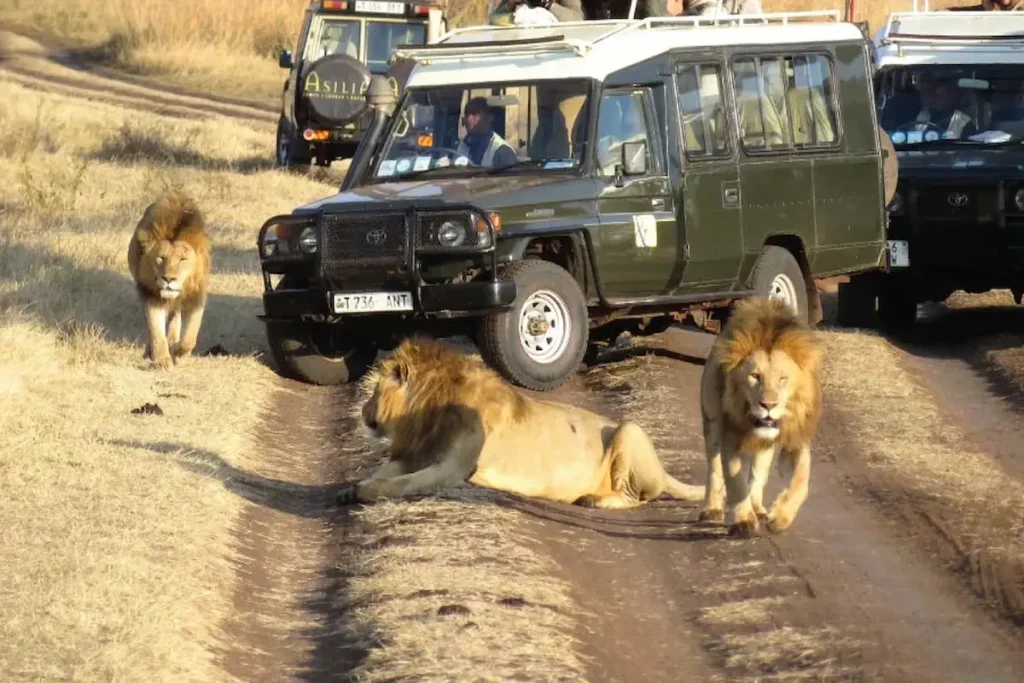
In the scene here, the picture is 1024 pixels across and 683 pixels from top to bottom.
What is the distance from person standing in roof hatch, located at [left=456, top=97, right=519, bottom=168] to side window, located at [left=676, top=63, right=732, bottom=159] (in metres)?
1.21

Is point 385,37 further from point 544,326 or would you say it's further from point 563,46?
point 544,326

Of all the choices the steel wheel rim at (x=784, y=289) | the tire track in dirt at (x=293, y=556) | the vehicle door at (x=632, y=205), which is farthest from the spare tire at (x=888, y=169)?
the tire track in dirt at (x=293, y=556)

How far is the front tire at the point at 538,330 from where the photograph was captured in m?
11.2

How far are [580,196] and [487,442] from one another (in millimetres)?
3564

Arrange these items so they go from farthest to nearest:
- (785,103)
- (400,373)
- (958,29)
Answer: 1. (958,29)
2. (785,103)
3. (400,373)

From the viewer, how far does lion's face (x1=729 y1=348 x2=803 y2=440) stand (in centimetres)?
741

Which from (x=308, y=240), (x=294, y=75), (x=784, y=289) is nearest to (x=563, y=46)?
(x=308, y=240)

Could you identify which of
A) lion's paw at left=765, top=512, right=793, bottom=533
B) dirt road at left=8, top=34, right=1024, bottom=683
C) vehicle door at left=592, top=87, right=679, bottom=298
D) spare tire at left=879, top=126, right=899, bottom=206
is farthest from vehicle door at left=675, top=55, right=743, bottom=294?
lion's paw at left=765, top=512, right=793, bottom=533

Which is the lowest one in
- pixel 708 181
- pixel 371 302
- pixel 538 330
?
pixel 538 330

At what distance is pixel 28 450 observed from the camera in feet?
29.4

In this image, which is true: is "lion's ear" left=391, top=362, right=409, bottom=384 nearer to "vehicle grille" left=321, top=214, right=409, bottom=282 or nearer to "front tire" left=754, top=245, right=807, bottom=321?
"vehicle grille" left=321, top=214, right=409, bottom=282

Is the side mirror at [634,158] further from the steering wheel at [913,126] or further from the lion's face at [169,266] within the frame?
the steering wheel at [913,126]

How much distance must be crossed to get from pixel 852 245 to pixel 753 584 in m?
6.61

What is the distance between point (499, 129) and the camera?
470 inches
